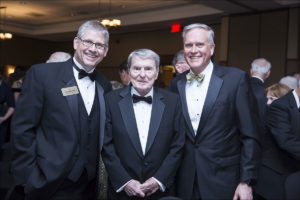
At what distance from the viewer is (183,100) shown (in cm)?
209

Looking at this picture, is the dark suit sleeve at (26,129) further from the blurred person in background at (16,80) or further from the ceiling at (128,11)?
the ceiling at (128,11)

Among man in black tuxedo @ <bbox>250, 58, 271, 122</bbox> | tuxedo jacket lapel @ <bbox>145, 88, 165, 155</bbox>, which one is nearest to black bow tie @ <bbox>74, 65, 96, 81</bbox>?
tuxedo jacket lapel @ <bbox>145, 88, 165, 155</bbox>

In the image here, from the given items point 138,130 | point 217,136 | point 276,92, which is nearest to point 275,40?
point 276,92

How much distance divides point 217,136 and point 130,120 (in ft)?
1.75

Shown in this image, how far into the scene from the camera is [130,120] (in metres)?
Result: 2.01

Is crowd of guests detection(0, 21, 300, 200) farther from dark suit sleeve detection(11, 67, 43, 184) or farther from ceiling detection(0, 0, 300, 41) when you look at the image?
ceiling detection(0, 0, 300, 41)

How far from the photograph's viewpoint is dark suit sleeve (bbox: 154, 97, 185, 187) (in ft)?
6.38

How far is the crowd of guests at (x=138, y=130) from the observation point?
1.88m

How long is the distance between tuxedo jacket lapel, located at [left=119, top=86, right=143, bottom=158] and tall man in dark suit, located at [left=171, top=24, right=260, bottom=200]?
12.4 inches

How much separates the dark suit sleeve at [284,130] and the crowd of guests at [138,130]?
941 mm

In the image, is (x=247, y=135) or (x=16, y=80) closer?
(x=247, y=135)

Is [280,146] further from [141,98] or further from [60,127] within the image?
[60,127]

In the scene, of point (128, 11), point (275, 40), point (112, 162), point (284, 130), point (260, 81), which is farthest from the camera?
point (128, 11)

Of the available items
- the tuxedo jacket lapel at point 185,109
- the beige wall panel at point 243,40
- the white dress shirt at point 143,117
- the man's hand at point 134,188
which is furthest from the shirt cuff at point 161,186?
the beige wall panel at point 243,40
